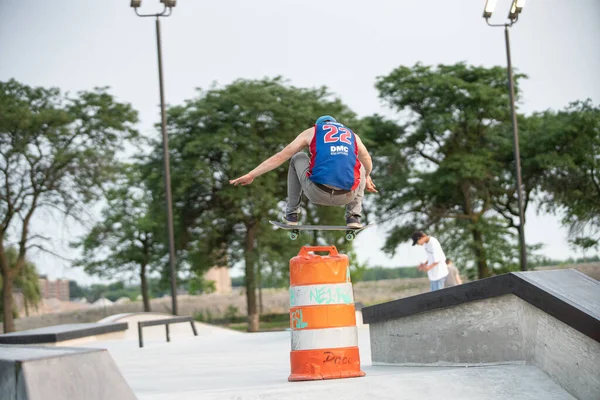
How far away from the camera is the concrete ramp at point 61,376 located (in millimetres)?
4016

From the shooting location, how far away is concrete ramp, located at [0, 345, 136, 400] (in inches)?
158

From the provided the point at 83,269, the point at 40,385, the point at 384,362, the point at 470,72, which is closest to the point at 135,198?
the point at 83,269

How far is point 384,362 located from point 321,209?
29240mm

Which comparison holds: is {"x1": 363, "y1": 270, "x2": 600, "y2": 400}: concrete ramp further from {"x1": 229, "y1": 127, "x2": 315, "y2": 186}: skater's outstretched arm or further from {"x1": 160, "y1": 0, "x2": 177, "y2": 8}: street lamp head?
{"x1": 160, "y1": 0, "x2": 177, "y2": 8}: street lamp head

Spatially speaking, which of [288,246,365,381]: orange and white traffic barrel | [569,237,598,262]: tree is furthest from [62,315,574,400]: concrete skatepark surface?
[569,237,598,262]: tree

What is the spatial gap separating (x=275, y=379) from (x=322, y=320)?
2.93 feet

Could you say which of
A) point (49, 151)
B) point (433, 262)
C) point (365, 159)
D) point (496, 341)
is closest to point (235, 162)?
point (49, 151)

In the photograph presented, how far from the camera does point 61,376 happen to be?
161 inches

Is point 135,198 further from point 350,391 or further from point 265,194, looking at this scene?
point 350,391

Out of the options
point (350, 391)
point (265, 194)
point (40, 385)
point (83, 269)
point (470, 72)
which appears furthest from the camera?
point (83, 269)

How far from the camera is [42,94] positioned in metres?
35.5

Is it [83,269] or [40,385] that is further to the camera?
[83,269]

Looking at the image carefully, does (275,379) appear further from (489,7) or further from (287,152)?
(489,7)

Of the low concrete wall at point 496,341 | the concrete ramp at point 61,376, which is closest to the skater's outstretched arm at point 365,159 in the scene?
the low concrete wall at point 496,341
